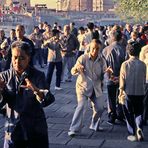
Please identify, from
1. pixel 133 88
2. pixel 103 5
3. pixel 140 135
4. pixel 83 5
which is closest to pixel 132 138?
pixel 140 135

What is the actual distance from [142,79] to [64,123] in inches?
71.1

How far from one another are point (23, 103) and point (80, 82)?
3097 millimetres

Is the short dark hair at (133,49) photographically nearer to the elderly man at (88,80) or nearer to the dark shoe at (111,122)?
the elderly man at (88,80)

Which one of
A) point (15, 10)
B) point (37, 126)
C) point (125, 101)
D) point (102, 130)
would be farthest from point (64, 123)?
point (15, 10)

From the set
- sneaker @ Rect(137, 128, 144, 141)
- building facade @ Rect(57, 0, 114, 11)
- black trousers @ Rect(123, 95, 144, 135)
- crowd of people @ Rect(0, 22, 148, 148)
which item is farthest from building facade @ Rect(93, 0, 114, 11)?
sneaker @ Rect(137, 128, 144, 141)

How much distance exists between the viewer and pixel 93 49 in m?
6.78

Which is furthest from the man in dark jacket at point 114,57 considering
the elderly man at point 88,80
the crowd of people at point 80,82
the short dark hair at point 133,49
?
the short dark hair at point 133,49

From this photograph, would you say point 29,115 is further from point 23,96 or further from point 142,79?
point 142,79

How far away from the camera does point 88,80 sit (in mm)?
6883

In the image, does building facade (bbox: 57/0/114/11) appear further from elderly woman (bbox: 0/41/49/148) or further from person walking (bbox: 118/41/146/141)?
elderly woman (bbox: 0/41/49/148)

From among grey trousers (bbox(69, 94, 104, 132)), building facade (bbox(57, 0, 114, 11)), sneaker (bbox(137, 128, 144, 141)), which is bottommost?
building facade (bbox(57, 0, 114, 11))

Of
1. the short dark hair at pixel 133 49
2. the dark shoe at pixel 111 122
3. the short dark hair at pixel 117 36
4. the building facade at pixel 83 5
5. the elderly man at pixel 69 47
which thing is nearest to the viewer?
the short dark hair at pixel 133 49

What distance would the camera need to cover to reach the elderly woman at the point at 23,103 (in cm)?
385

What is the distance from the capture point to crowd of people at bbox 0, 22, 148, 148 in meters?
3.88
